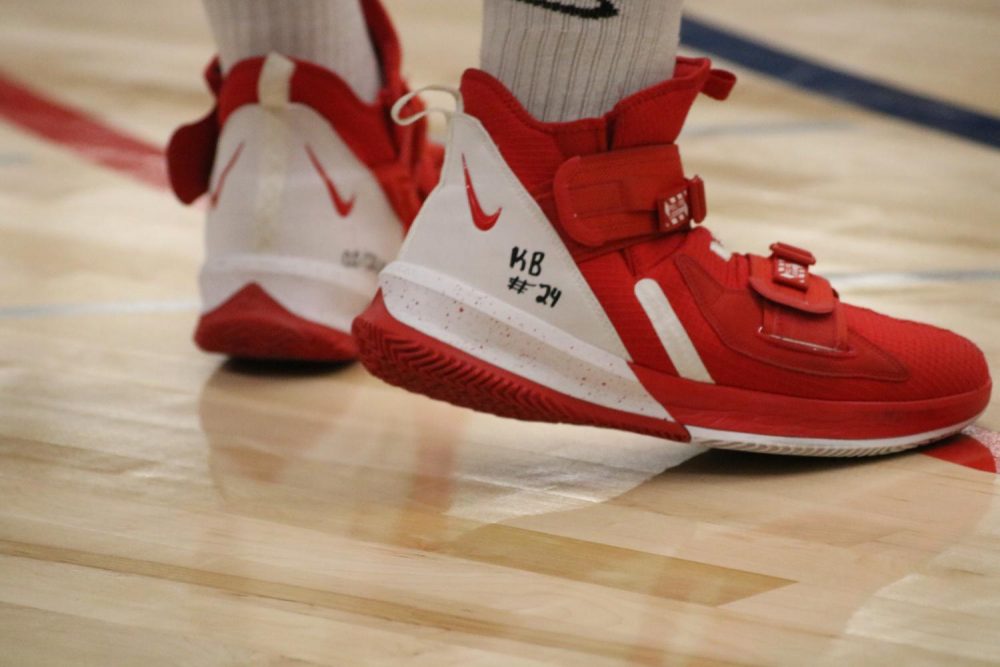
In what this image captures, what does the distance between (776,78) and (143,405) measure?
1539mm

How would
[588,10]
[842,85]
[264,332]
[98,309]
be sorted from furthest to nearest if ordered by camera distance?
[842,85] → [98,309] → [264,332] → [588,10]

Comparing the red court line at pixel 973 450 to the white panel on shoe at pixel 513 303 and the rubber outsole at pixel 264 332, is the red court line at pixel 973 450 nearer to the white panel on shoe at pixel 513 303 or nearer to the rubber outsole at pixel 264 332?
the white panel on shoe at pixel 513 303

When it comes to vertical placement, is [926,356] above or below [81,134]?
above

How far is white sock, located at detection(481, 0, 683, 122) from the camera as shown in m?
0.89

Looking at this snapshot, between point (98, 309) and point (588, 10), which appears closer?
point (588, 10)

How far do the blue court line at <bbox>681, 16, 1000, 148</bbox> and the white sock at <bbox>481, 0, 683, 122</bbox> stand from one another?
1127 mm

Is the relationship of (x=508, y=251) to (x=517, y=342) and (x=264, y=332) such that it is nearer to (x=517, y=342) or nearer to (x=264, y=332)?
(x=517, y=342)

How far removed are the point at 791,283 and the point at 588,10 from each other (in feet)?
0.81

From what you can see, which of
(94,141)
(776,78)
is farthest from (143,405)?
(776,78)

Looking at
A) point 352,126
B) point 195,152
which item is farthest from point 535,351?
point 195,152

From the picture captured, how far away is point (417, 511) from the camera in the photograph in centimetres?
90

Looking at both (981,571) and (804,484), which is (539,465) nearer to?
(804,484)

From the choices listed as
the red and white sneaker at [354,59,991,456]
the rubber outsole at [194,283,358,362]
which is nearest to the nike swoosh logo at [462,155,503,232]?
the red and white sneaker at [354,59,991,456]

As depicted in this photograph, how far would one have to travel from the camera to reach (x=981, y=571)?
795 millimetres
